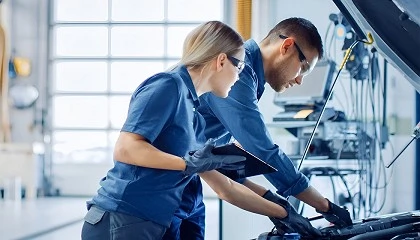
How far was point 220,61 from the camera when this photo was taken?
67.4 inches

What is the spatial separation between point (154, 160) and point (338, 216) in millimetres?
672

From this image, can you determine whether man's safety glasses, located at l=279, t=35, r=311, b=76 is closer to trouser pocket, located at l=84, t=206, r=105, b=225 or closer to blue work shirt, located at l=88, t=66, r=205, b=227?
blue work shirt, located at l=88, t=66, r=205, b=227

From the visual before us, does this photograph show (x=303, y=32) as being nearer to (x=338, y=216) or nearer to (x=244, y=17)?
(x=338, y=216)

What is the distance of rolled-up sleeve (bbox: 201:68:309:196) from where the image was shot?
6.56 feet

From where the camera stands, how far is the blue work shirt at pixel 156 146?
1576mm

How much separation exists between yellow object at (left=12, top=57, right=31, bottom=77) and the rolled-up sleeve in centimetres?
766

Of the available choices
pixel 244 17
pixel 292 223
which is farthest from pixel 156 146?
pixel 244 17

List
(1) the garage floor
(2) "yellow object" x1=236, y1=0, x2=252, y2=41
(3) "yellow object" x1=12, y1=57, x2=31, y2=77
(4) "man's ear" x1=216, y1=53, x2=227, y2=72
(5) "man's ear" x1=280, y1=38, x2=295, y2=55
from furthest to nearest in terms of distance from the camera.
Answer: (3) "yellow object" x1=12, y1=57, x2=31, y2=77 < (1) the garage floor < (2) "yellow object" x1=236, y1=0, x2=252, y2=41 < (5) "man's ear" x1=280, y1=38, x2=295, y2=55 < (4) "man's ear" x1=216, y1=53, x2=227, y2=72

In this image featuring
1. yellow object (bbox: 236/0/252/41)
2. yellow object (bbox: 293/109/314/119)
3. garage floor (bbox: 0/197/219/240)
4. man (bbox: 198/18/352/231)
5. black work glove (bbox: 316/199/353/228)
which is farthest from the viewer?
garage floor (bbox: 0/197/219/240)

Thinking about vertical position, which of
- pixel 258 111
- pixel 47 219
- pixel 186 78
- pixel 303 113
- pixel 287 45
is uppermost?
pixel 287 45

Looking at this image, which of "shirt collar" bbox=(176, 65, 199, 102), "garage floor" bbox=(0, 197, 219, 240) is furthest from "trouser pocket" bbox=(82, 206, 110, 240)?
"garage floor" bbox=(0, 197, 219, 240)

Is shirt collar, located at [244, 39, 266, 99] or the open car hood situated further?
shirt collar, located at [244, 39, 266, 99]

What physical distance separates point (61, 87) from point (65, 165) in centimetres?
123

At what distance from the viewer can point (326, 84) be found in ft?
Result: 13.7
